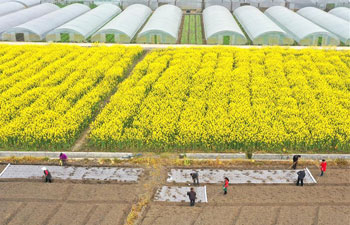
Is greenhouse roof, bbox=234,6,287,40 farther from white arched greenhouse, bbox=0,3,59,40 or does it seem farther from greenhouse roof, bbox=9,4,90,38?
white arched greenhouse, bbox=0,3,59,40

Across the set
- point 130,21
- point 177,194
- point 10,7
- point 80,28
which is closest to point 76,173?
point 177,194

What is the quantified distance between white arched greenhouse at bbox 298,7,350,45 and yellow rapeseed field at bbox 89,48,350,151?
28.6ft

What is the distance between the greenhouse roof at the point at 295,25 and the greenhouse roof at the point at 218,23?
802 centimetres

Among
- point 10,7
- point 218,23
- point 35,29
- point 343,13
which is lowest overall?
point 35,29

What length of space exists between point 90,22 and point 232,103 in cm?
3364

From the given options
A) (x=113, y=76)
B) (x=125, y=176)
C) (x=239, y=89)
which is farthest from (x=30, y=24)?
(x=125, y=176)

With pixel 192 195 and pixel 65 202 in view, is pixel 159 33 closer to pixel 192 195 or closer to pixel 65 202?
pixel 65 202

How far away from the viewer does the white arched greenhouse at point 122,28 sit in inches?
1860

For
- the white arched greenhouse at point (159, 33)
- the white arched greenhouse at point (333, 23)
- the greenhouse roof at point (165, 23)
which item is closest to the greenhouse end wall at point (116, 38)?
the white arched greenhouse at point (159, 33)

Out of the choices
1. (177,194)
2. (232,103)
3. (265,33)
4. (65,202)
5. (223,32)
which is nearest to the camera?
(65,202)

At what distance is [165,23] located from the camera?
50188 mm

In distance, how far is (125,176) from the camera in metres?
20.8

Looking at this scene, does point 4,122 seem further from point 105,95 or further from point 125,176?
point 125,176

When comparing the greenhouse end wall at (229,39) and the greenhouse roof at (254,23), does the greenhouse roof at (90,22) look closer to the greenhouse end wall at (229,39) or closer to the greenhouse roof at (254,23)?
the greenhouse end wall at (229,39)
